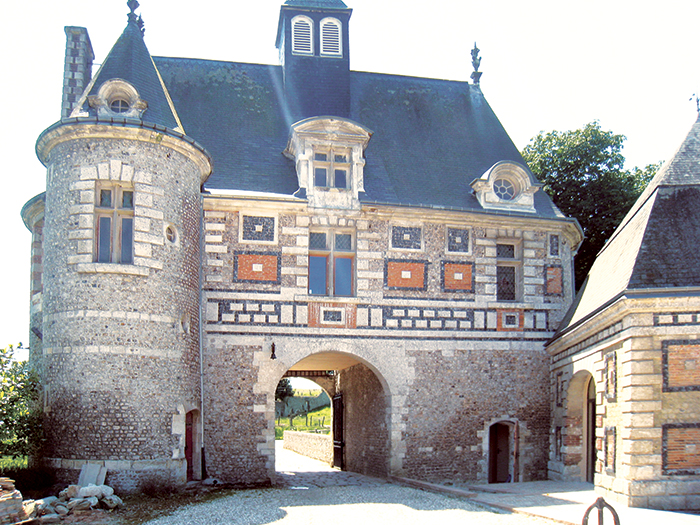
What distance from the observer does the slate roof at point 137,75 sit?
588 inches

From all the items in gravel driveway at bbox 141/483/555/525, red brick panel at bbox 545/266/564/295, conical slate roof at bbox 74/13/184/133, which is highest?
conical slate roof at bbox 74/13/184/133

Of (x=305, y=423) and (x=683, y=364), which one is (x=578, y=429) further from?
(x=305, y=423)

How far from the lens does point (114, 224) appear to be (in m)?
14.2

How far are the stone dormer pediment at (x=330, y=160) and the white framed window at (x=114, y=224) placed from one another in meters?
4.16

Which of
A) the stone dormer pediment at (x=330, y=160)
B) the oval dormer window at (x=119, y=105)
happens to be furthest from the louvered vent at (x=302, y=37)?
the oval dormer window at (x=119, y=105)

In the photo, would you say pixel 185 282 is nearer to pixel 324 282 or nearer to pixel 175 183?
pixel 175 183

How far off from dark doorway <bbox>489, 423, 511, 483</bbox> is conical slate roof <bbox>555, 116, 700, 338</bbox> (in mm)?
3144

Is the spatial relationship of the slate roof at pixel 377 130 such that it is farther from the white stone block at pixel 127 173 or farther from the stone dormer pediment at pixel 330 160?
the white stone block at pixel 127 173

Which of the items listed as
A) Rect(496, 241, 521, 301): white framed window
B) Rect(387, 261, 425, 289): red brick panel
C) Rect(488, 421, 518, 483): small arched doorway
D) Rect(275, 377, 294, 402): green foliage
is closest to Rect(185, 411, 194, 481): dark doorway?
Rect(387, 261, 425, 289): red brick panel

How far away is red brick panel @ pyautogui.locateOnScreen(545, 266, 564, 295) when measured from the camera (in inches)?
698

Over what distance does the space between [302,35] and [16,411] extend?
12257 millimetres

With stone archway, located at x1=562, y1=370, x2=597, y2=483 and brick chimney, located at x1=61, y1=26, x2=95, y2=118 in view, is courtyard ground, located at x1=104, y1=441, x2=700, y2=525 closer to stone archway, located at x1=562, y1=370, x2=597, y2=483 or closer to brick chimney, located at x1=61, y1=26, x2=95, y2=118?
stone archway, located at x1=562, y1=370, x2=597, y2=483

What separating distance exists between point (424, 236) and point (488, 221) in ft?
5.24

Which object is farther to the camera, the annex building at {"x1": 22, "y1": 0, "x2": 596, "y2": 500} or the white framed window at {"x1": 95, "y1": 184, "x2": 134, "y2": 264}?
the white framed window at {"x1": 95, "y1": 184, "x2": 134, "y2": 264}
